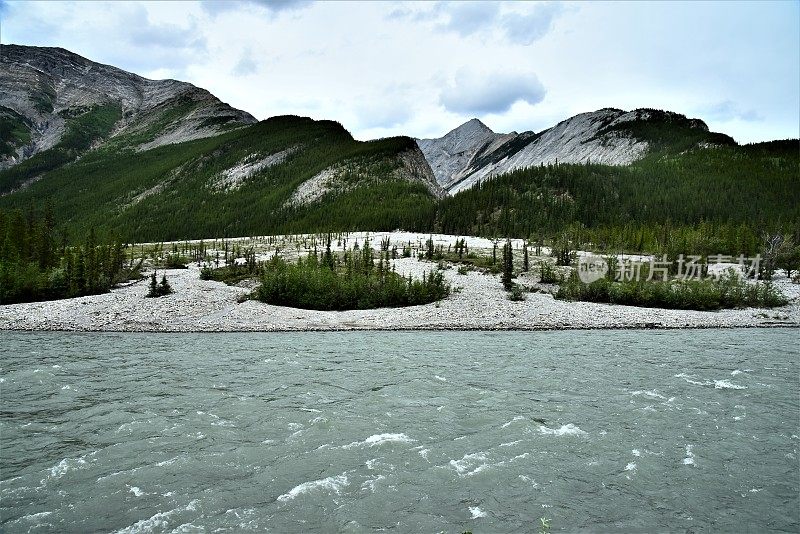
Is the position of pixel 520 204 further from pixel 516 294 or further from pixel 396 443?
pixel 396 443

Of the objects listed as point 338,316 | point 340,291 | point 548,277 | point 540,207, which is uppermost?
point 540,207

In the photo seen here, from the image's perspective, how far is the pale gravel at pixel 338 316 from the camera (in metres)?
39.9

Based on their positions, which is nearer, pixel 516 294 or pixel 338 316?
pixel 338 316

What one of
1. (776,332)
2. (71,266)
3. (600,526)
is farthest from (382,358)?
(71,266)

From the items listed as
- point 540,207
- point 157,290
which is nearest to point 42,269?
point 157,290

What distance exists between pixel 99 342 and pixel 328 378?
63.0 feet

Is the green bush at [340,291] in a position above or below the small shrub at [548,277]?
below

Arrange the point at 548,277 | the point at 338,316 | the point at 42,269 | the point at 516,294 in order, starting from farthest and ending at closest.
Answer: the point at 548,277 → the point at 42,269 → the point at 516,294 → the point at 338,316

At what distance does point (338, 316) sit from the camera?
45.2 meters

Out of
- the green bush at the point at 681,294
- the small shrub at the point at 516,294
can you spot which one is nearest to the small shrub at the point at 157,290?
the small shrub at the point at 516,294

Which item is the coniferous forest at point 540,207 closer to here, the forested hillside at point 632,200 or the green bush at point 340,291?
the forested hillside at point 632,200

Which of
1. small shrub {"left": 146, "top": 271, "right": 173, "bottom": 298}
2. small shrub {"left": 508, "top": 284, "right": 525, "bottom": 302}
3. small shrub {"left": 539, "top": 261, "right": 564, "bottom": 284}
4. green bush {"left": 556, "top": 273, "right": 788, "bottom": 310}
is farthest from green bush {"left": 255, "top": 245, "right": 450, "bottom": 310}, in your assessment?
green bush {"left": 556, "top": 273, "right": 788, "bottom": 310}

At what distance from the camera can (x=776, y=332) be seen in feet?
125

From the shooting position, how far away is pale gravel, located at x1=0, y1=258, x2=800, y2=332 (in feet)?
131
